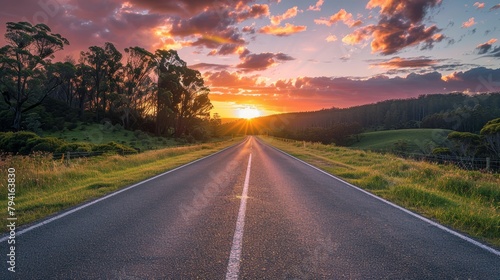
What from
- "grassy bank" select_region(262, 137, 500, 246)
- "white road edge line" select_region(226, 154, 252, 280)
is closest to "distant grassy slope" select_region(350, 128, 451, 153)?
"grassy bank" select_region(262, 137, 500, 246)

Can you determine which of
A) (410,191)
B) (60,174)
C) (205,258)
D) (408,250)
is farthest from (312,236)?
(60,174)

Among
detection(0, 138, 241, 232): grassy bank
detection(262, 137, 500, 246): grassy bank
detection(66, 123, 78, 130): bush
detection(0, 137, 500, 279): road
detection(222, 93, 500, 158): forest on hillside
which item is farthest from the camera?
detection(66, 123, 78, 130): bush

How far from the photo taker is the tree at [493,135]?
→ 36.4 metres

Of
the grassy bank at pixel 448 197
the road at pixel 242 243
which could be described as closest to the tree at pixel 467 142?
the grassy bank at pixel 448 197

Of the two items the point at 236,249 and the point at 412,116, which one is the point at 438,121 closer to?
the point at 412,116

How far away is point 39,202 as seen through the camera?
776 centimetres

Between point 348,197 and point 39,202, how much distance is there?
8.63m

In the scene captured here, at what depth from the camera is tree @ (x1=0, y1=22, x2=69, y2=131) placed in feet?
124

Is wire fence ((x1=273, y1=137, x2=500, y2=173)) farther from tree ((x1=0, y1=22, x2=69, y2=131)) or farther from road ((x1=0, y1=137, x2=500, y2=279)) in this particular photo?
tree ((x1=0, y1=22, x2=69, y2=131))

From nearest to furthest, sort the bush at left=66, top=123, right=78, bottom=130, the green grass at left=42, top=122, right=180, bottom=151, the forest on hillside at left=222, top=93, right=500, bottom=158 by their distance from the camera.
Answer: the forest on hillside at left=222, top=93, right=500, bottom=158 < the green grass at left=42, top=122, right=180, bottom=151 < the bush at left=66, top=123, right=78, bottom=130

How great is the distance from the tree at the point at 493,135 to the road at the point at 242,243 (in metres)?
39.2

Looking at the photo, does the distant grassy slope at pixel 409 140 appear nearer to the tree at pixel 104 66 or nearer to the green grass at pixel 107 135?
the green grass at pixel 107 135

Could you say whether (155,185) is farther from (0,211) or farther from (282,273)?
(282,273)

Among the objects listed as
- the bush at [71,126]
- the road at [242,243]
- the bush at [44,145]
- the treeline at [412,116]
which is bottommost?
the road at [242,243]
